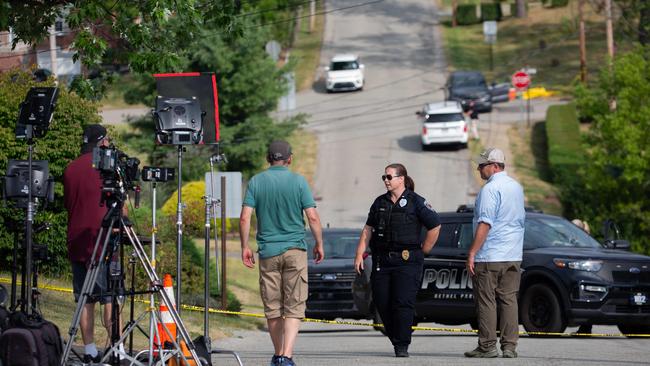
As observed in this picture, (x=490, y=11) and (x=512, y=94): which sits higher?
(x=490, y=11)

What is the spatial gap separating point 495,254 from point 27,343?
5.07 m

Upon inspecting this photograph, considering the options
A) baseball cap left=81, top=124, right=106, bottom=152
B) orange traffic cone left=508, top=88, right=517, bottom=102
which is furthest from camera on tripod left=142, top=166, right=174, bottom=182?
orange traffic cone left=508, top=88, right=517, bottom=102

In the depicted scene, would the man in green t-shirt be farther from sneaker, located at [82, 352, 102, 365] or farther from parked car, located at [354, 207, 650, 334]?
parked car, located at [354, 207, 650, 334]

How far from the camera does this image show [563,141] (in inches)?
1949

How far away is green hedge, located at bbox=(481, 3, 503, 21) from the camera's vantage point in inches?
3044

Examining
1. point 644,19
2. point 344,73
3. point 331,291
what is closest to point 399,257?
point 331,291

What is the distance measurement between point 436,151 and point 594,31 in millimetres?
26574

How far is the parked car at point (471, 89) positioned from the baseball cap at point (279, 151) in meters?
44.8

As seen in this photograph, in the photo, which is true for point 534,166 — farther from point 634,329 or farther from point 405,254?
point 405,254

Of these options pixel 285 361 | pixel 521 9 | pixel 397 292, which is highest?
pixel 521 9

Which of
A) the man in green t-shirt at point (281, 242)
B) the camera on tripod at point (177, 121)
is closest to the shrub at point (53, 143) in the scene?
the camera on tripod at point (177, 121)

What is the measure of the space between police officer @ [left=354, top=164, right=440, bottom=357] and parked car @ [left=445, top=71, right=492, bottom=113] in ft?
142

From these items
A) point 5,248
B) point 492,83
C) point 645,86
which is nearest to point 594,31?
point 492,83

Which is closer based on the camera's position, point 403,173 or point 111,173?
point 111,173
